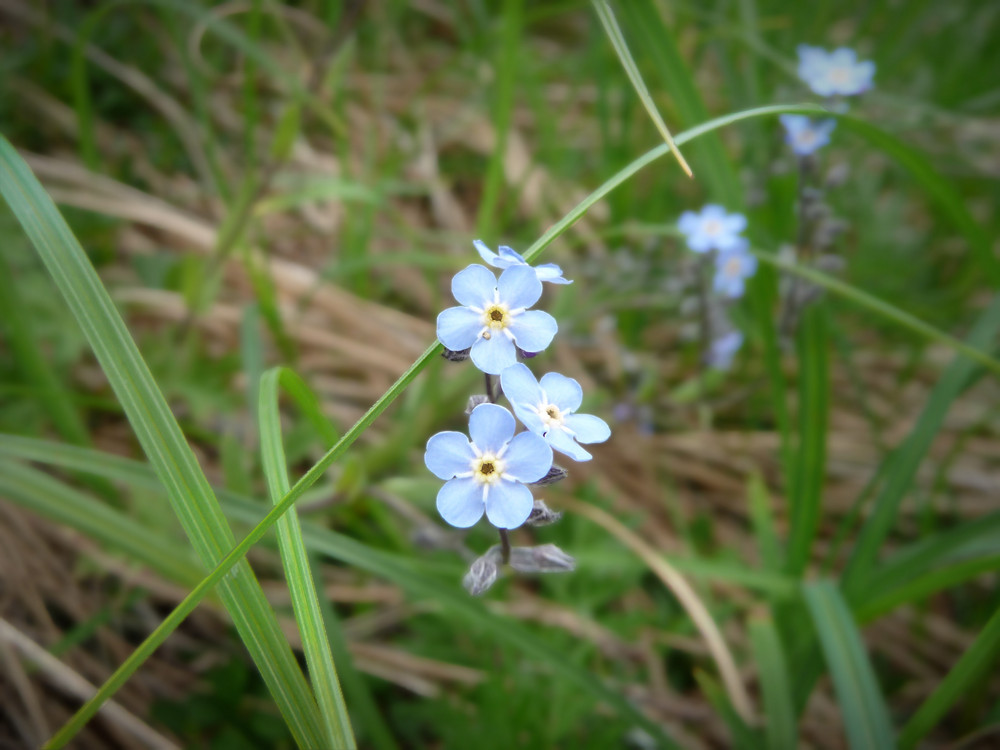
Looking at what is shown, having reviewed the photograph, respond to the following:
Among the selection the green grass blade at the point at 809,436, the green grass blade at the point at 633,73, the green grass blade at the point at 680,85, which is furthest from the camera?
the green grass blade at the point at 809,436

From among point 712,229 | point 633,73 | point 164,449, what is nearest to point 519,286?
point 633,73

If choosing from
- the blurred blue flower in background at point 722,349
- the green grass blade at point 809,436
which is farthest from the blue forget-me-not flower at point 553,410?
the blurred blue flower in background at point 722,349

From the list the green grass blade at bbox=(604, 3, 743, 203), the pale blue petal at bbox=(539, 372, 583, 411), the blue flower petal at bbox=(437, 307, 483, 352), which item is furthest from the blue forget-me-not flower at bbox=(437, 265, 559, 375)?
the green grass blade at bbox=(604, 3, 743, 203)

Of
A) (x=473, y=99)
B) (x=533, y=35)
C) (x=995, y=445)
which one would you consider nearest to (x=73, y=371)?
(x=473, y=99)

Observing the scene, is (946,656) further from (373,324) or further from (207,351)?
(207,351)

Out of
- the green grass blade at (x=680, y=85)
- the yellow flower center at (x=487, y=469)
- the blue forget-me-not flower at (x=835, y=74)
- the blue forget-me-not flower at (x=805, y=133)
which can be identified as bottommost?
the yellow flower center at (x=487, y=469)

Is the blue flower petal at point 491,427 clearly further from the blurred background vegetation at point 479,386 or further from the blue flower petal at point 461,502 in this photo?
the blurred background vegetation at point 479,386
